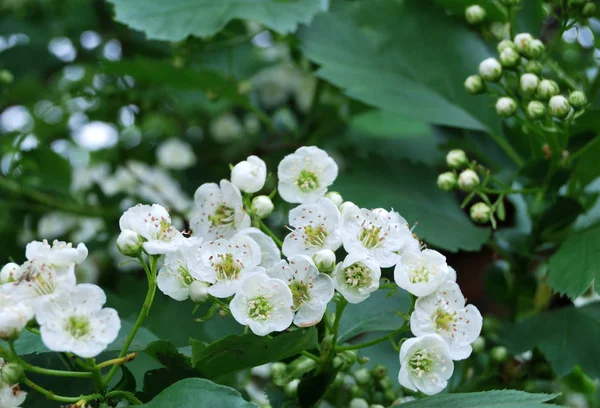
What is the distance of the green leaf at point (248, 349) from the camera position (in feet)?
3.70

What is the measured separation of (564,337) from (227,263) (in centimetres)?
96

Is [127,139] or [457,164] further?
[127,139]

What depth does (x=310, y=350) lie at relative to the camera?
4.24ft

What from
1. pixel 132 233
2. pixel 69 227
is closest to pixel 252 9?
pixel 132 233

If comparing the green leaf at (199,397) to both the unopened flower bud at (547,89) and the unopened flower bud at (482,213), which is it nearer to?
the unopened flower bud at (482,213)

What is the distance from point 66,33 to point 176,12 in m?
1.19

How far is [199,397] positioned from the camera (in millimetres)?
1047

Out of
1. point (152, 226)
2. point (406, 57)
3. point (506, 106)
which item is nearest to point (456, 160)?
point (506, 106)

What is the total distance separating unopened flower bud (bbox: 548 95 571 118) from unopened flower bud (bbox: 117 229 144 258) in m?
0.94

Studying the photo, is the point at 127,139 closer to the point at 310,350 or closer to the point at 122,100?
the point at 122,100

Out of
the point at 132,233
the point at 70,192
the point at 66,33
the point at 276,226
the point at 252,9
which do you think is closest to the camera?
the point at 132,233

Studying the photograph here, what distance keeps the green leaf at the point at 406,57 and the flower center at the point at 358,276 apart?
795mm

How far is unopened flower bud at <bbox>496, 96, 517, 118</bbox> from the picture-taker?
5.41ft

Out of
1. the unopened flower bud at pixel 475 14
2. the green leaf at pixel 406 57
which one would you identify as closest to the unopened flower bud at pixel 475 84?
the green leaf at pixel 406 57
